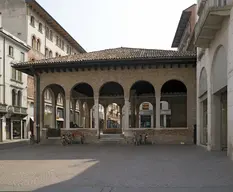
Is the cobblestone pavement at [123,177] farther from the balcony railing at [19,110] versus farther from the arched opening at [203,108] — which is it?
the balcony railing at [19,110]

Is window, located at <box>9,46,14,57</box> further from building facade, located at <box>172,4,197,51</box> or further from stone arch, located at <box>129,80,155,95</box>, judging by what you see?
building facade, located at <box>172,4,197,51</box>

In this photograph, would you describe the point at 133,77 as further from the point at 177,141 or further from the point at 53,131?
the point at 53,131

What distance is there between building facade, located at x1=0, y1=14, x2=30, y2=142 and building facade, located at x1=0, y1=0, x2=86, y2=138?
1759mm

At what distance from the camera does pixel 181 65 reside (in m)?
24.2

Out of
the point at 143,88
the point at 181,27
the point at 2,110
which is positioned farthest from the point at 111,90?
the point at 2,110

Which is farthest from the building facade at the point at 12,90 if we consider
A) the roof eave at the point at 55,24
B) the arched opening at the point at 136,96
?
the arched opening at the point at 136,96

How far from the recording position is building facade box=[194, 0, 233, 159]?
13.0 meters

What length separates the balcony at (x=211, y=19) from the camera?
13.0 meters

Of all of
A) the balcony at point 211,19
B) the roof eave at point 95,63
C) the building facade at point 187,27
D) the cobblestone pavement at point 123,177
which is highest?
the building facade at point 187,27

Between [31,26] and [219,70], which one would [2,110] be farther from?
[219,70]

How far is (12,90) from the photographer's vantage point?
38.5 m

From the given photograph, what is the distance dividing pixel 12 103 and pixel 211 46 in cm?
2706

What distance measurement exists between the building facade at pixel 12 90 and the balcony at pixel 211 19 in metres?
24.3

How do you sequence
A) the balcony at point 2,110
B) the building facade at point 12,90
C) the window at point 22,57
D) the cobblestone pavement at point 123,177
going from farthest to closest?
the window at point 22,57, the building facade at point 12,90, the balcony at point 2,110, the cobblestone pavement at point 123,177
